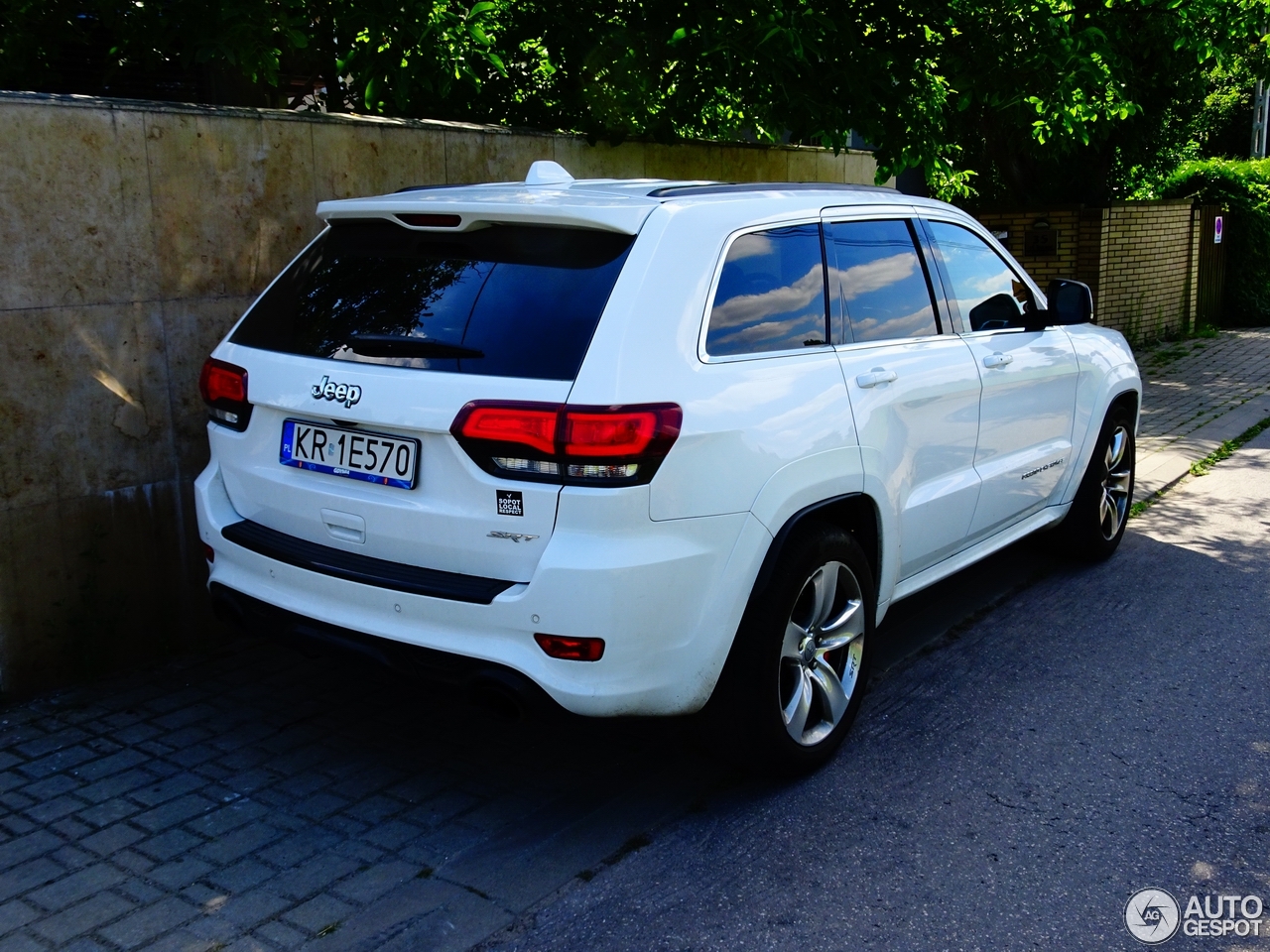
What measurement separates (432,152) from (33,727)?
3.19 metres

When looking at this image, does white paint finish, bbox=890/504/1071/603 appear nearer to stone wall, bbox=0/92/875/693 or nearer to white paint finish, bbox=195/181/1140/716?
white paint finish, bbox=195/181/1140/716

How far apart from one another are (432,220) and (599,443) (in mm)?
1042

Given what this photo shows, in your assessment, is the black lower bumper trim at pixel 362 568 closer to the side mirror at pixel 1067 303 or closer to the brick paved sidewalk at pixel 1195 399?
the side mirror at pixel 1067 303

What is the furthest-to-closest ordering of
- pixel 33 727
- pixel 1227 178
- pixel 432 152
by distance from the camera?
pixel 1227 178, pixel 432 152, pixel 33 727

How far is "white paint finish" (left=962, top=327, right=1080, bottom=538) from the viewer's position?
5035 mm

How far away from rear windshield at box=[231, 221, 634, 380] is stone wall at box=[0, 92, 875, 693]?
109 centimetres

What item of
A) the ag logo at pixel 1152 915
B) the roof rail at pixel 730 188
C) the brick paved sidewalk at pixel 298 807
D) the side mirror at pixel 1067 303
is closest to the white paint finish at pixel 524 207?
the roof rail at pixel 730 188

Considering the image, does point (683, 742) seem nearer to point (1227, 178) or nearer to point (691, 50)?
point (691, 50)

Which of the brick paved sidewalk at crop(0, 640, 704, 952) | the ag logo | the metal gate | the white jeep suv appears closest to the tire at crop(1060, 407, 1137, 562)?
the white jeep suv

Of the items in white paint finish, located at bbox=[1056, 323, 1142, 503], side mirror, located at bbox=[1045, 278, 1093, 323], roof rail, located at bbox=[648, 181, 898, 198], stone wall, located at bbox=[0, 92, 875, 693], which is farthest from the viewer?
white paint finish, located at bbox=[1056, 323, 1142, 503]

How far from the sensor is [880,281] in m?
4.55

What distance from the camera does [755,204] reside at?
4047 millimetres

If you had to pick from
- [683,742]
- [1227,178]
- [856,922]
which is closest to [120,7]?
[683,742]

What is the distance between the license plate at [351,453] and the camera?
3514mm
